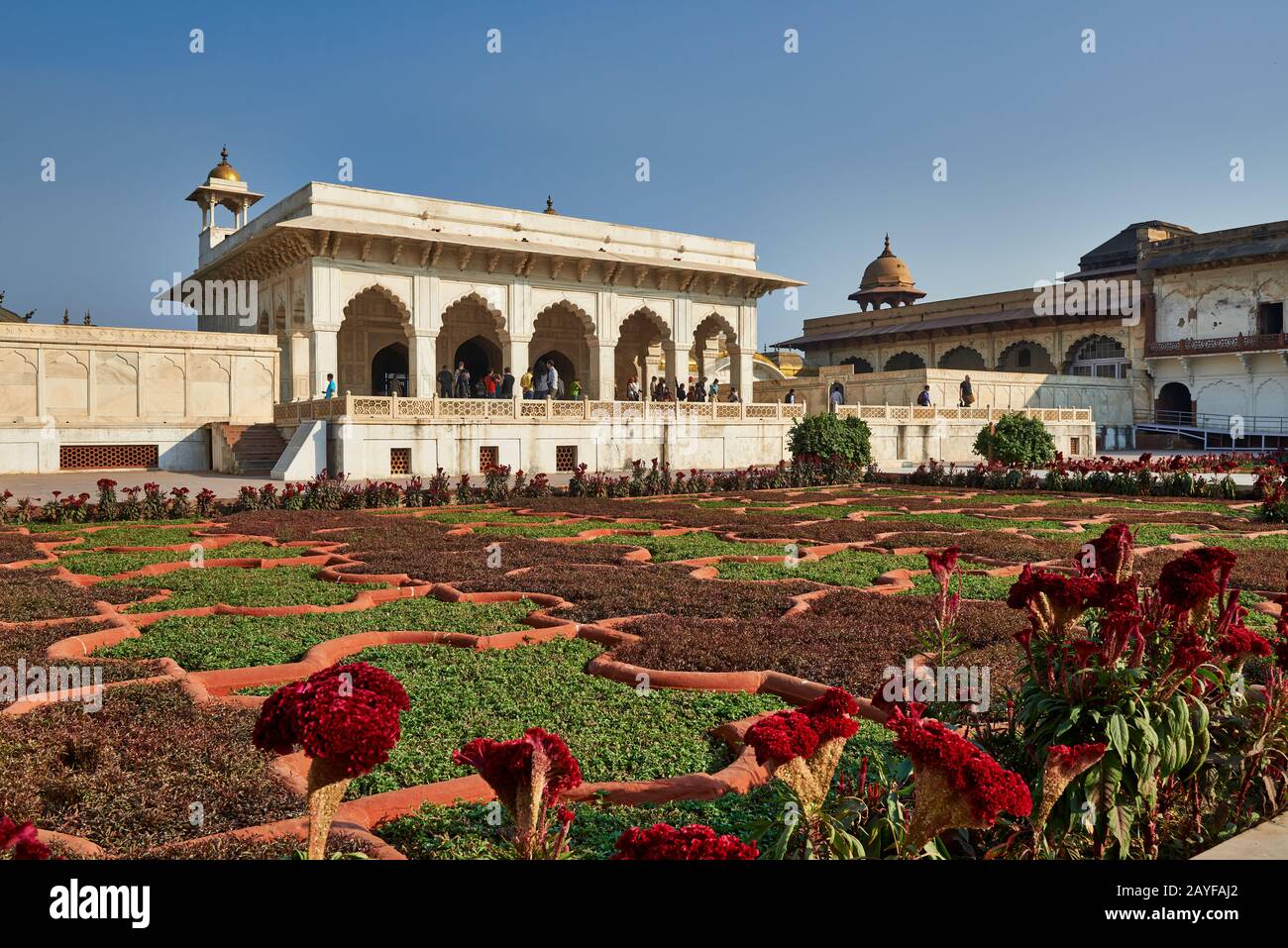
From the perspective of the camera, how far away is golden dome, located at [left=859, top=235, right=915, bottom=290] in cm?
4594

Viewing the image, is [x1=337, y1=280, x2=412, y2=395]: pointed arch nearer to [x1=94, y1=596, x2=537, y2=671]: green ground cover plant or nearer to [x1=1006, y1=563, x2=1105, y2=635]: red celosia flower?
[x1=94, y1=596, x2=537, y2=671]: green ground cover plant

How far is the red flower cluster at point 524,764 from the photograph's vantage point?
1.75m

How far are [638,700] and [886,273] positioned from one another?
45.4 metres

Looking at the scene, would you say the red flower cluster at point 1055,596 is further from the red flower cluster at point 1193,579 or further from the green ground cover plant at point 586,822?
the green ground cover plant at point 586,822

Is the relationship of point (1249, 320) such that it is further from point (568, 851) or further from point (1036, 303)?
point (568, 851)

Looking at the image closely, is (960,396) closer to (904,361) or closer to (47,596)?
(904,361)

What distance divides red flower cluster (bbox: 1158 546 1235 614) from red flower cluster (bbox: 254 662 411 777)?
186cm

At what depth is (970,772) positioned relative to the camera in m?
1.72

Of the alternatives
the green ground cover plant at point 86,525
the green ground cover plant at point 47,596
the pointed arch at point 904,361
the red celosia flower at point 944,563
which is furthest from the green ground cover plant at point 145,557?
the pointed arch at point 904,361

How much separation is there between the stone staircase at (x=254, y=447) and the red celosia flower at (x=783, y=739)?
17701 millimetres

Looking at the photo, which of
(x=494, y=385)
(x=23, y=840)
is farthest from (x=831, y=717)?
(x=494, y=385)

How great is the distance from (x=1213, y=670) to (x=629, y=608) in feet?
10.3

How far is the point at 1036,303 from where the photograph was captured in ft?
118

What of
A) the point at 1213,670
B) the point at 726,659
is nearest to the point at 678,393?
the point at 726,659
